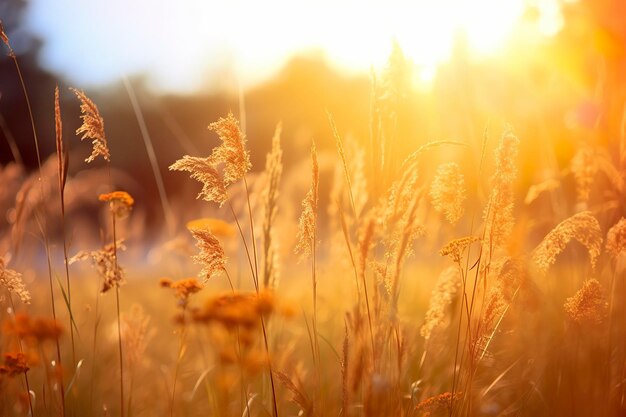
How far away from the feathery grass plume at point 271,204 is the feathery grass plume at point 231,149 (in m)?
0.16

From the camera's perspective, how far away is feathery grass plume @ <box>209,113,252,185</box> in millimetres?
1770

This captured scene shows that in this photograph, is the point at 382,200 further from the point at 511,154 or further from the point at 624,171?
the point at 624,171

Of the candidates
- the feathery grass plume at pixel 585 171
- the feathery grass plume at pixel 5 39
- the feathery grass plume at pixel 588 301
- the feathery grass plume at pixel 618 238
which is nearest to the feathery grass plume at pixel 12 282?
the feathery grass plume at pixel 5 39

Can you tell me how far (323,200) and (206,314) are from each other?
14.8m

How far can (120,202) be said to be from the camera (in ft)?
6.40

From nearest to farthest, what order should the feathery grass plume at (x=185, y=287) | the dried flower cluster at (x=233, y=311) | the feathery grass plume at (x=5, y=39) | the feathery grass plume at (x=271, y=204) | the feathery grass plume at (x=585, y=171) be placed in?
the dried flower cluster at (x=233, y=311), the feathery grass plume at (x=5, y=39), the feathery grass plume at (x=185, y=287), the feathery grass plume at (x=271, y=204), the feathery grass plume at (x=585, y=171)

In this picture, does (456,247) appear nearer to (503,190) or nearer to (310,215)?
(503,190)

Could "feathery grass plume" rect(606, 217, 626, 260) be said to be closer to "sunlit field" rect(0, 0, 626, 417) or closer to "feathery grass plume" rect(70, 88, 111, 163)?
"sunlit field" rect(0, 0, 626, 417)

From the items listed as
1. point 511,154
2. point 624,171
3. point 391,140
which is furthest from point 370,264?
point 624,171

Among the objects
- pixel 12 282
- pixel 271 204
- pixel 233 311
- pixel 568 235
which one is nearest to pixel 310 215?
pixel 271 204

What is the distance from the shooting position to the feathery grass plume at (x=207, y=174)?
1757 millimetres

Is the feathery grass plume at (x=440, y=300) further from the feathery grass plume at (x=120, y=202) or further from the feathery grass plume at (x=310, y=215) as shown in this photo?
the feathery grass plume at (x=120, y=202)

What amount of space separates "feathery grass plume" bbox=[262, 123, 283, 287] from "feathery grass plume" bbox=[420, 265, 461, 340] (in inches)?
21.0

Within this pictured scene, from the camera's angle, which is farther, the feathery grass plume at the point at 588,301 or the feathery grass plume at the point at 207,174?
the feathery grass plume at the point at 588,301
